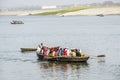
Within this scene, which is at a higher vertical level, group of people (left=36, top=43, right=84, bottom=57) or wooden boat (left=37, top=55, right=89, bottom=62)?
group of people (left=36, top=43, right=84, bottom=57)

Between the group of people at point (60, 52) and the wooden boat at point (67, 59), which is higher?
the group of people at point (60, 52)

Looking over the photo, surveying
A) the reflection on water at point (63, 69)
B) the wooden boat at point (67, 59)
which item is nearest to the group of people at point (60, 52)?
the wooden boat at point (67, 59)

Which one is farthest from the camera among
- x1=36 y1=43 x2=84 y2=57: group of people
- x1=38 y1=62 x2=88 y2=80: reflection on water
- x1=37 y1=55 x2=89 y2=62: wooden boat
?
x1=36 y1=43 x2=84 y2=57: group of people

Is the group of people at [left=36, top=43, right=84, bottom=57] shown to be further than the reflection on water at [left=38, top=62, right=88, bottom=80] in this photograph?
Yes

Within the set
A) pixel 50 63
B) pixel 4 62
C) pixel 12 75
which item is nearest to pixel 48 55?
pixel 50 63

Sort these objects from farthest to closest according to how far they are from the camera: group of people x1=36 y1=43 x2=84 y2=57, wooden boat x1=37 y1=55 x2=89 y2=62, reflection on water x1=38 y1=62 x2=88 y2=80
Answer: group of people x1=36 y1=43 x2=84 y2=57 < wooden boat x1=37 y1=55 x2=89 y2=62 < reflection on water x1=38 y1=62 x2=88 y2=80

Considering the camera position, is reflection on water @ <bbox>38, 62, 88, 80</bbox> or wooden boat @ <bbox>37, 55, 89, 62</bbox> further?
wooden boat @ <bbox>37, 55, 89, 62</bbox>

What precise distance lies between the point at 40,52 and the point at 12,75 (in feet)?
32.1

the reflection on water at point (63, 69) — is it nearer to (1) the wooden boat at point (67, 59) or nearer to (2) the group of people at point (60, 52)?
(1) the wooden boat at point (67, 59)

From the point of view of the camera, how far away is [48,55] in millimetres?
50188

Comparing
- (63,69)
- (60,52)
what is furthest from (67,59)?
(63,69)

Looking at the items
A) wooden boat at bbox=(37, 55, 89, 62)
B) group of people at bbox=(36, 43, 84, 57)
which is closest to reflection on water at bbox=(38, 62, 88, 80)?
wooden boat at bbox=(37, 55, 89, 62)

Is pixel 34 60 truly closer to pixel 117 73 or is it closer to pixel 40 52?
pixel 40 52

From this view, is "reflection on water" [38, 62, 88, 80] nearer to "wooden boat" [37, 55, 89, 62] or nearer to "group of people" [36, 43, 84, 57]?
"wooden boat" [37, 55, 89, 62]
